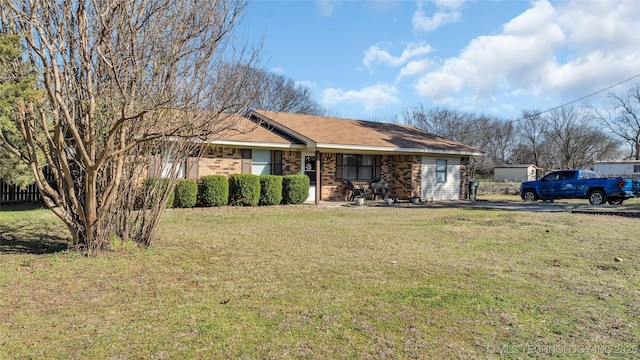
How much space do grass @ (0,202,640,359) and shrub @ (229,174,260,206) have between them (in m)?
5.97

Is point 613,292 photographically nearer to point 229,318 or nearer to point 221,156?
point 229,318

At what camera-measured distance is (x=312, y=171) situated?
17844mm

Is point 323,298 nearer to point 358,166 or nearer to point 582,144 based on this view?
point 358,166

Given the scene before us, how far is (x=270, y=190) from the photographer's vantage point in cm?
1513

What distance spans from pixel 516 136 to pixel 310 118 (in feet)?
146

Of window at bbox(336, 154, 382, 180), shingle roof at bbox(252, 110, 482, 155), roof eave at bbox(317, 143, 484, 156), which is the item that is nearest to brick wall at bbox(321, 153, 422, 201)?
A: window at bbox(336, 154, 382, 180)

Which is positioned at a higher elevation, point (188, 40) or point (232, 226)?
point (188, 40)

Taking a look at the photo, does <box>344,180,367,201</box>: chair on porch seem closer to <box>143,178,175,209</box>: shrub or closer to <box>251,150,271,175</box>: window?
<box>251,150,271,175</box>: window

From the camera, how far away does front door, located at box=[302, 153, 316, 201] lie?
1744 centimetres

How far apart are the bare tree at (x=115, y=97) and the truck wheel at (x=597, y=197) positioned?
1683cm

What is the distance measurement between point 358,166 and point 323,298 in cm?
1457

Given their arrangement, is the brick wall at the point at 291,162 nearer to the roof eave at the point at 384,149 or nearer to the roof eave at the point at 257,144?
the roof eave at the point at 257,144

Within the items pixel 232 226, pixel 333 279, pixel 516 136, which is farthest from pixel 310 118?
pixel 516 136

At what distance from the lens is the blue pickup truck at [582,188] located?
17328 mm
